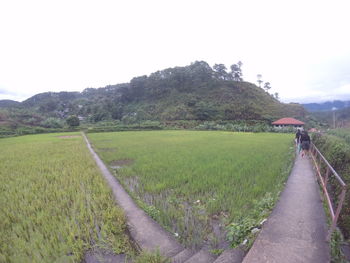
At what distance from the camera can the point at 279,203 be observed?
3.38 m

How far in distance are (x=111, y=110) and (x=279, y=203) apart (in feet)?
188

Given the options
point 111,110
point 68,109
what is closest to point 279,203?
point 111,110

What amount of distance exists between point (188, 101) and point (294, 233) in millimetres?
48202

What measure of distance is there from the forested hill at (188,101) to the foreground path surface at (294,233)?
39.8 metres

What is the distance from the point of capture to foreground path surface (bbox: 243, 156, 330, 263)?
203 centimetres

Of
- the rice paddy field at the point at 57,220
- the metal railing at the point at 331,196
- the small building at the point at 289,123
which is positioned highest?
the small building at the point at 289,123

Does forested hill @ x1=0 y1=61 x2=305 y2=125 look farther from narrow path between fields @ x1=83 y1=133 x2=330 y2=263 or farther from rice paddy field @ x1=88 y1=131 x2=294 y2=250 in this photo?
narrow path between fields @ x1=83 y1=133 x2=330 y2=263

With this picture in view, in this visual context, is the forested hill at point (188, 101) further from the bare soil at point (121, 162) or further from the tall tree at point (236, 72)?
the bare soil at point (121, 162)

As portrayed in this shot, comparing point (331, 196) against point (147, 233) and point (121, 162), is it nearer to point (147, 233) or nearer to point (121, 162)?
point (147, 233)

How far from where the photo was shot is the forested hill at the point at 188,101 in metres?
44.2

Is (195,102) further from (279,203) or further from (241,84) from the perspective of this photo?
(279,203)

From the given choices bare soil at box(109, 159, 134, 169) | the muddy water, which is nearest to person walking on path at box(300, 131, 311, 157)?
the muddy water

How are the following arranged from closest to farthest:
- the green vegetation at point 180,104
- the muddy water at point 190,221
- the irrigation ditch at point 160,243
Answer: the irrigation ditch at point 160,243
the muddy water at point 190,221
the green vegetation at point 180,104

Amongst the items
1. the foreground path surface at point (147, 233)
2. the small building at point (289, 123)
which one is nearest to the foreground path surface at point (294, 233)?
the foreground path surface at point (147, 233)
